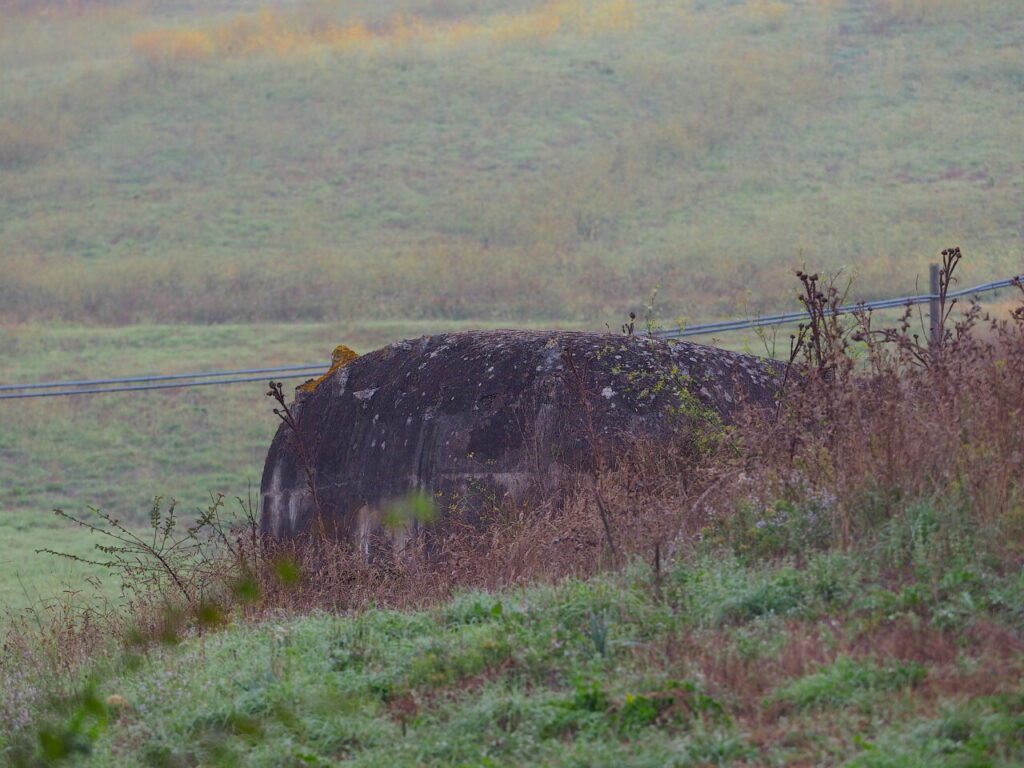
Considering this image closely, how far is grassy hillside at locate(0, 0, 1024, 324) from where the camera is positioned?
35375 millimetres

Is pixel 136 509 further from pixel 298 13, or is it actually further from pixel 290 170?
pixel 298 13

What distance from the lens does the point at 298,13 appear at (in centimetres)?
6556

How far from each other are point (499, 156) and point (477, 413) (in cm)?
Answer: 4064

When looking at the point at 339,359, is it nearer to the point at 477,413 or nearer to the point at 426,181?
the point at 477,413

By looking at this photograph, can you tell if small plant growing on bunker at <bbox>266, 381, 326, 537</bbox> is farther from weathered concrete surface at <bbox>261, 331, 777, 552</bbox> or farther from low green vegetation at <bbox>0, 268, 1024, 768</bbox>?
low green vegetation at <bbox>0, 268, 1024, 768</bbox>

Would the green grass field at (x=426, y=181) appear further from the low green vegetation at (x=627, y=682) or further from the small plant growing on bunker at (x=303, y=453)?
the low green vegetation at (x=627, y=682)

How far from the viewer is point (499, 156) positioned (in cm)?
4800

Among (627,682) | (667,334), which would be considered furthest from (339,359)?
(667,334)

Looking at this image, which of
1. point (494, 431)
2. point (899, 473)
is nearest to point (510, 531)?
point (494, 431)

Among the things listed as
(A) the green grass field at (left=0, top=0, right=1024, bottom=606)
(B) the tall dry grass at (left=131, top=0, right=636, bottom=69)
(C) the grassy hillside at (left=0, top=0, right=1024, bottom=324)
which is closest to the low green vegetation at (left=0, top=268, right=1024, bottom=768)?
(A) the green grass field at (left=0, top=0, right=1024, bottom=606)

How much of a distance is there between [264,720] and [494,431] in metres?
3.62

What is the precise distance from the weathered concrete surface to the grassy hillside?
886 inches

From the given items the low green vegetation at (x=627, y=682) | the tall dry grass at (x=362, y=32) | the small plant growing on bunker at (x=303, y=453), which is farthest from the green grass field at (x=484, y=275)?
the small plant growing on bunker at (x=303, y=453)

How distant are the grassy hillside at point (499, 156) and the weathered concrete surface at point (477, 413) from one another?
886 inches
